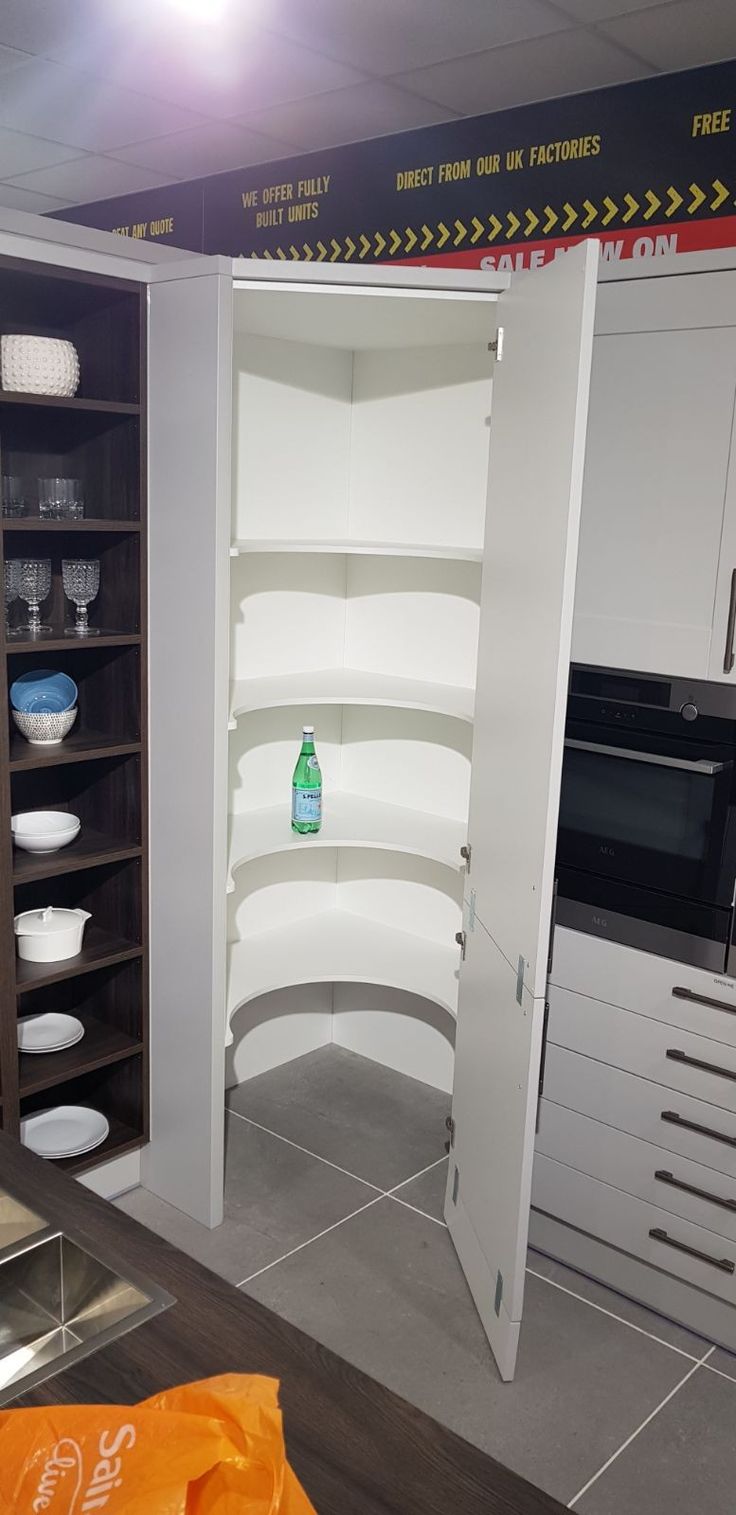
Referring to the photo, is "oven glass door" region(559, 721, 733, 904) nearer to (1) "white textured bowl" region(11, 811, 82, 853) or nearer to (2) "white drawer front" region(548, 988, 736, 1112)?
(2) "white drawer front" region(548, 988, 736, 1112)

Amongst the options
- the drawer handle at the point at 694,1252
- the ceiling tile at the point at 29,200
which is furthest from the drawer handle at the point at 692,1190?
the ceiling tile at the point at 29,200

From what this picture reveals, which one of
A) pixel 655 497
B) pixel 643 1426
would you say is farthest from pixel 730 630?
pixel 643 1426

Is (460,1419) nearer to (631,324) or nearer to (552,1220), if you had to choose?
(552,1220)

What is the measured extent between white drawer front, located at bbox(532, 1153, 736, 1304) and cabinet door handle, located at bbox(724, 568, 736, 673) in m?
1.16

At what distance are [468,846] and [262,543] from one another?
0.81 meters

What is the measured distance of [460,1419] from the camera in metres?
2.20

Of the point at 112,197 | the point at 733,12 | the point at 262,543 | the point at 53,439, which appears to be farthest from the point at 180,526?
the point at 112,197

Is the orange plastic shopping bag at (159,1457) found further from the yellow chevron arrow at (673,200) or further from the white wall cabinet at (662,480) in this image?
the yellow chevron arrow at (673,200)

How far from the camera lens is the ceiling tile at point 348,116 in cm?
369

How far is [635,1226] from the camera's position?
2.53 metres

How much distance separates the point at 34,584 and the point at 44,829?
56cm

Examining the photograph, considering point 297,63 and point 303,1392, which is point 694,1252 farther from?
point 297,63

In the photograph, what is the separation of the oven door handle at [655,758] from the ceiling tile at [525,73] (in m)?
2.01

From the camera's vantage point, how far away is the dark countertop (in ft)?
3.64
